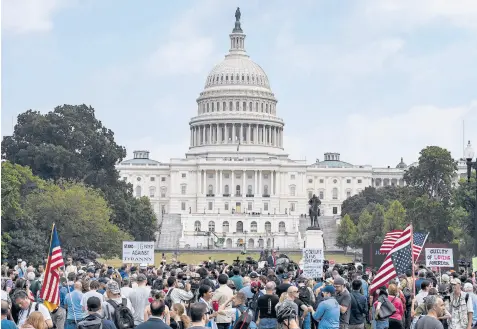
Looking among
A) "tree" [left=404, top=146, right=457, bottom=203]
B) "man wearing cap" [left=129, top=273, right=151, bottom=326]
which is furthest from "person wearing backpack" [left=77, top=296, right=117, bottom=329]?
"tree" [left=404, top=146, right=457, bottom=203]

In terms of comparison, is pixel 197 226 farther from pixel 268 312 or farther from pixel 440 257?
pixel 268 312

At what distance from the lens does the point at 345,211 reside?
157500 mm

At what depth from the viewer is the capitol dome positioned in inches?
7436

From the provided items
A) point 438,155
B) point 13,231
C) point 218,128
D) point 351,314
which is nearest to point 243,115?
point 218,128

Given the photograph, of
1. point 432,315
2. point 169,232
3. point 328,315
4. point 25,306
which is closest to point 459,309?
point 328,315

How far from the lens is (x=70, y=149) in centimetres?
9556

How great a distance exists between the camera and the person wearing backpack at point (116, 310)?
1845cm

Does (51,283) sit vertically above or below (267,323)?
above

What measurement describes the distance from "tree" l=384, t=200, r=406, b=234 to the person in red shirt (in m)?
82.6

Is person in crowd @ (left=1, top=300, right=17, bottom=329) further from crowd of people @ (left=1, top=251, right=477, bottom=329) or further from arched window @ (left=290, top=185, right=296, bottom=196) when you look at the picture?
arched window @ (left=290, top=185, right=296, bottom=196)

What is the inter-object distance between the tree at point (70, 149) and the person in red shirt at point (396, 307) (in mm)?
72391

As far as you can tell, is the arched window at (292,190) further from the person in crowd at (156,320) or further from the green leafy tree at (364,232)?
the person in crowd at (156,320)

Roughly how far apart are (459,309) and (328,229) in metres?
132

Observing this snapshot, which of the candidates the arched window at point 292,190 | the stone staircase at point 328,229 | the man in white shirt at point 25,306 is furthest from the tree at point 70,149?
the arched window at point 292,190
